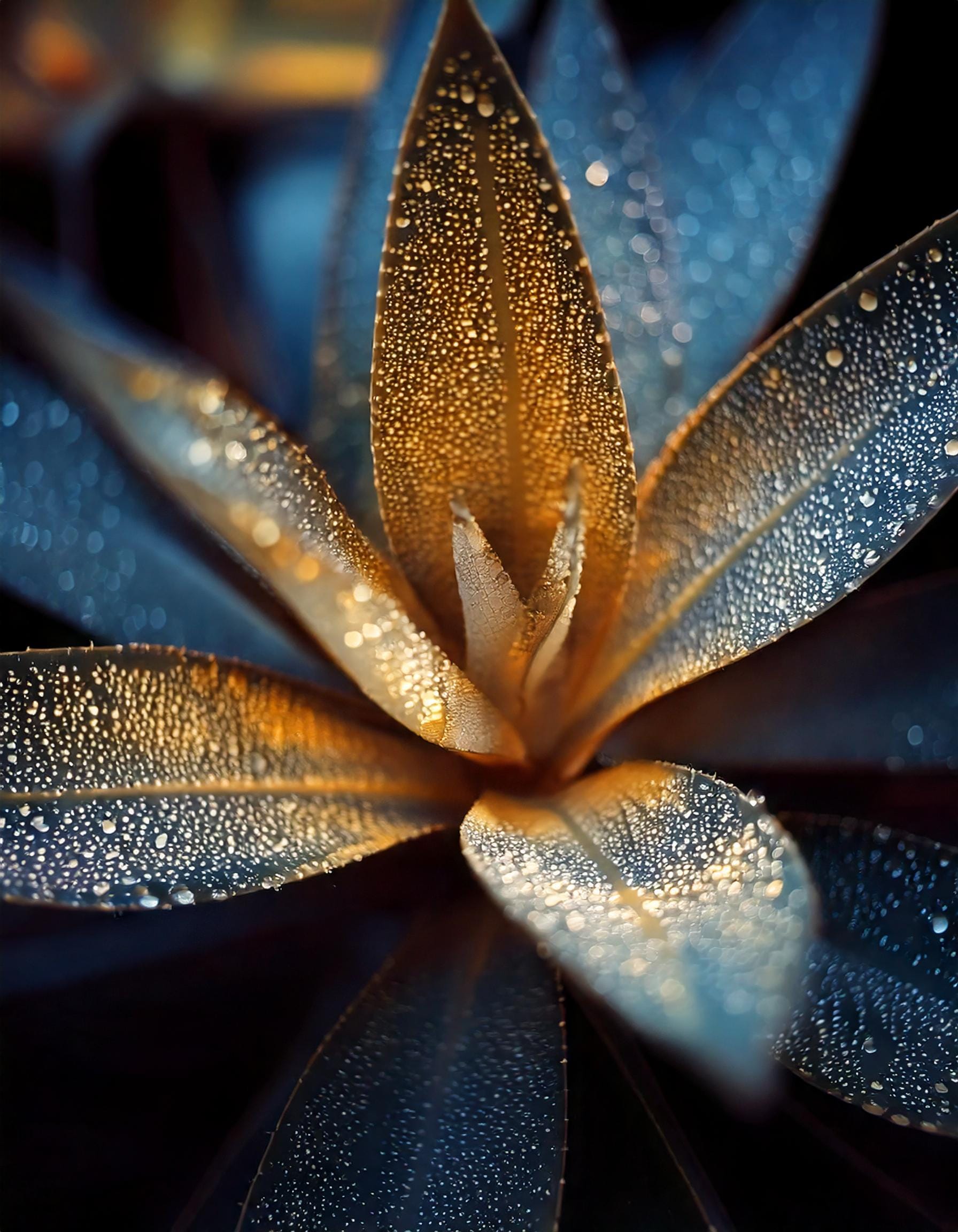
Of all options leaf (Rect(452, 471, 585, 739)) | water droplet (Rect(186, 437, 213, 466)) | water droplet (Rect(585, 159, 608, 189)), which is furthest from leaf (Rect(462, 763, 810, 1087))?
water droplet (Rect(585, 159, 608, 189))

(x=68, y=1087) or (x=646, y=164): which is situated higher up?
(x=646, y=164)

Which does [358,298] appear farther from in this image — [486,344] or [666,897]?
[666,897]

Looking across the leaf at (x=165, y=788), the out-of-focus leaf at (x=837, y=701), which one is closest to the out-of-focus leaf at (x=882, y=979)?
the out-of-focus leaf at (x=837, y=701)

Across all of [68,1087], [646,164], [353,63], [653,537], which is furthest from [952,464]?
[353,63]

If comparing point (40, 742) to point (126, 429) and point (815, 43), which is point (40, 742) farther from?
point (815, 43)

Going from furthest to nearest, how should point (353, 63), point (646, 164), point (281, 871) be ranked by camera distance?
point (353, 63)
point (646, 164)
point (281, 871)

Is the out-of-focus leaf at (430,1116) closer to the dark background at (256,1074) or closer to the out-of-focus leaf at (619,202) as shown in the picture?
the dark background at (256,1074)

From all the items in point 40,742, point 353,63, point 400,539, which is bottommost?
point 40,742
